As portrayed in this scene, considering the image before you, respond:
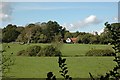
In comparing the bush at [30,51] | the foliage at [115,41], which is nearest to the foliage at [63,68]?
the foliage at [115,41]

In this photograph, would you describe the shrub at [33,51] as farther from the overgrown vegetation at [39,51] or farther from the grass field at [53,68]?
the grass field at [53,68]

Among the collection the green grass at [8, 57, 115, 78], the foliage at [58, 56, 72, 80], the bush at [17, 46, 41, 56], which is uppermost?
the foliage at [58, 56, 72, 80]

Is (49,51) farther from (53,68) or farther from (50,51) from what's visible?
(53,68)

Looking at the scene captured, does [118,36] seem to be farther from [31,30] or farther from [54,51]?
[31,30]

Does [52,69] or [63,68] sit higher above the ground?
[63,68]

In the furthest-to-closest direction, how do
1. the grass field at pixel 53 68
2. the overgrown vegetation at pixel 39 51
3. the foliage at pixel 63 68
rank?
the overgrown vegetation at pixel 39 51
the grass field at pixel 53 68
the foliage at pixel 63 68

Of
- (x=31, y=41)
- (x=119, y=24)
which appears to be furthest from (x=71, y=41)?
(x=119, y=24)

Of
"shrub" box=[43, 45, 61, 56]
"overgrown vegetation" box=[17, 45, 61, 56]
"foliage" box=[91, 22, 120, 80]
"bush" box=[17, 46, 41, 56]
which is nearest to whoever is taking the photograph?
"foliage" box=[91, 22, 120, 80]

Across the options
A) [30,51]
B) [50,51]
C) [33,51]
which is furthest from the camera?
[30,51]

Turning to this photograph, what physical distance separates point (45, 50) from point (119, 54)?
2554 centimetres

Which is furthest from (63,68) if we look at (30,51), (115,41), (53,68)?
(30,51)

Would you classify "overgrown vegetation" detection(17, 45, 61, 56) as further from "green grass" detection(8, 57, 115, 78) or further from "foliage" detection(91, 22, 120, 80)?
"foliage" detection(91, 22, 120, 80)

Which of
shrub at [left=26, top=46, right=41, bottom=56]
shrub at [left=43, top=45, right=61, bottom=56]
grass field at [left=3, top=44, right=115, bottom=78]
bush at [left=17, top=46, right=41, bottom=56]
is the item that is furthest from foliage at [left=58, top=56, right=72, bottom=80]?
shrub at [left=26, top=46, right=41, bottom=56]

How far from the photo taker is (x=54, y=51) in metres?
26.7
